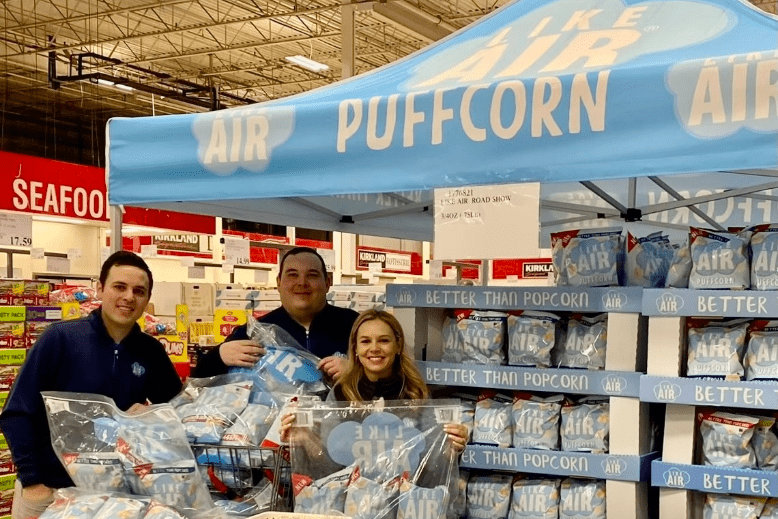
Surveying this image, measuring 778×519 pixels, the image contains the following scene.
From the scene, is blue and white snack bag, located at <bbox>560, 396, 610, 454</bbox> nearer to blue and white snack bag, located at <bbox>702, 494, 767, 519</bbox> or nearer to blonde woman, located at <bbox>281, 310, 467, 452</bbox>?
blue and white snack bag, located at <bbox>702, 494, 767, 519</bbox>

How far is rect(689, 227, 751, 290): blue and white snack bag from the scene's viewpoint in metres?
2.39

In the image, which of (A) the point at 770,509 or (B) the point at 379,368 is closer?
(A) the point at 770,509

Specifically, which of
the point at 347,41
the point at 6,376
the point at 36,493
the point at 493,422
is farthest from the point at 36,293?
the point at 493,422

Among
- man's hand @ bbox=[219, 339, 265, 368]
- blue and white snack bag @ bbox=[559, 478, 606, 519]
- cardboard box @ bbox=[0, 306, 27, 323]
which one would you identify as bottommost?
blue and white snack bag @ bbox=[559, 478, 606, 519]

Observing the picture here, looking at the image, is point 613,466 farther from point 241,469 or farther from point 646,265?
point 241,469

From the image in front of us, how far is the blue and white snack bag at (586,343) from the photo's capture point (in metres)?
2.60

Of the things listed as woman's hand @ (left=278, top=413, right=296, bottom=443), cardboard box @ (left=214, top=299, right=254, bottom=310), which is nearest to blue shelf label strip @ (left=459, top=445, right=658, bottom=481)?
woman's hand @ (left=278, top=413, right=296, bottom=443)

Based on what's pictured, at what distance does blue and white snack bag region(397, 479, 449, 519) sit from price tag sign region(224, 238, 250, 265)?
325 inches

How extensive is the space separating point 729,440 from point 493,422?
26.9 inches

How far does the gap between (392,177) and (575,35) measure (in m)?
0.73

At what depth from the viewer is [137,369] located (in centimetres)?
294

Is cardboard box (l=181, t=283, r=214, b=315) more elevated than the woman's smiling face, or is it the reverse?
the woman's smiling face

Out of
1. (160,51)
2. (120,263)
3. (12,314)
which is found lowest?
(12,314)

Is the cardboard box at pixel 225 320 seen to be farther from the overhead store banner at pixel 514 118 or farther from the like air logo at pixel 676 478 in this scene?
the like air logo at pixel 676 478
